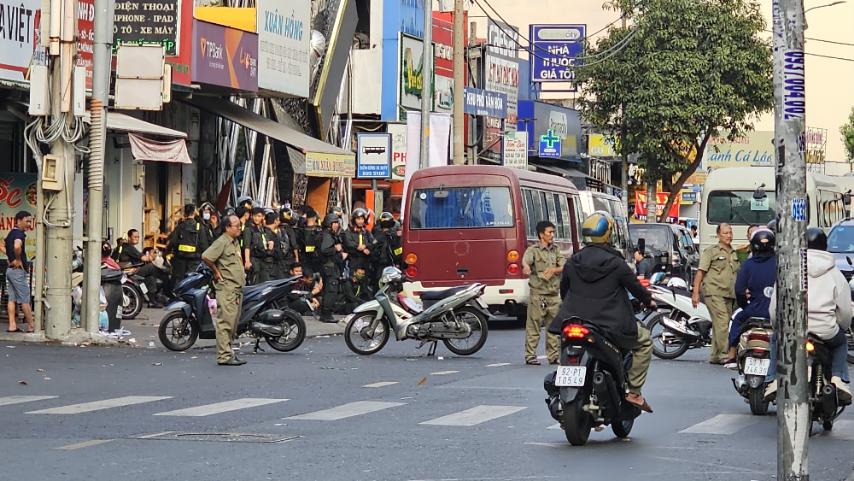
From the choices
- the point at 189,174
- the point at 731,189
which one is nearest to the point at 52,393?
the point at 189,174

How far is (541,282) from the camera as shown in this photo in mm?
19516

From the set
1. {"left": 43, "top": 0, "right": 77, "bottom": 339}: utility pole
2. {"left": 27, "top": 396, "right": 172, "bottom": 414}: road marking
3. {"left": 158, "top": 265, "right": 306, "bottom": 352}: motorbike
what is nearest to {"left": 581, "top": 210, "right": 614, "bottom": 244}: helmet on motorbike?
{"left": 27, "top": 396, "right": 172, "bottom": 414}: road marking

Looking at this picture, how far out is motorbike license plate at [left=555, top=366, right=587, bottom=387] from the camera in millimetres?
11078

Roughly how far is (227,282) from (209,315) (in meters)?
1.50

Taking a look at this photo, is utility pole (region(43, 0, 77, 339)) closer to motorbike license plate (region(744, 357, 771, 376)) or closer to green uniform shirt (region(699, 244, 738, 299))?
green uniform shirt (region(699, 244, 738, 299))

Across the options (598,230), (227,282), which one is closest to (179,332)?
(227,282)

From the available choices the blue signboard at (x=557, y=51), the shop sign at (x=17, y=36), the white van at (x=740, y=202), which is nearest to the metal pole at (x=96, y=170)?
the shop sign at (x=17, y=36)

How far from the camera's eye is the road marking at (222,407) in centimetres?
1311

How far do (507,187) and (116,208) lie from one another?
25.9ft

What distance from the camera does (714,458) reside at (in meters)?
10.8

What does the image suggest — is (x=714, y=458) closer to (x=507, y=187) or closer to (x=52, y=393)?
(x=52, y=393)

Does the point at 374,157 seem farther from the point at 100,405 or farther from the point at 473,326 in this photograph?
the point at 100,405

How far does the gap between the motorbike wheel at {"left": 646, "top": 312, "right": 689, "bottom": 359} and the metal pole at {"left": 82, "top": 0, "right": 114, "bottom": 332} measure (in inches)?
279

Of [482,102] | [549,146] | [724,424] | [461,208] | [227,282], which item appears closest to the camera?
[724,424]
